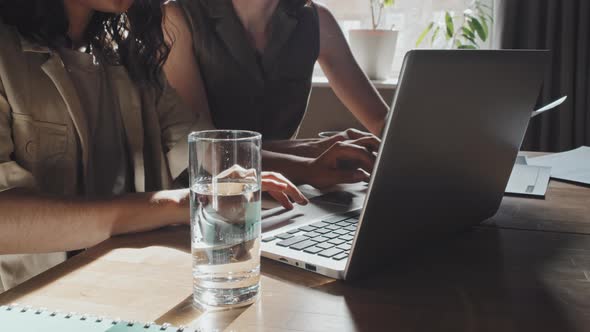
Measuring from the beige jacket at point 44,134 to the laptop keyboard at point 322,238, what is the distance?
1.12 ft

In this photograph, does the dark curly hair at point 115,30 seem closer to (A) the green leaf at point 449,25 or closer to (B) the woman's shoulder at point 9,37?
(B) the woman's shoulder at point 9,37

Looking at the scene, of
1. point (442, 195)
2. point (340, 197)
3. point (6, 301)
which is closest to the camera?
point (6, 301)

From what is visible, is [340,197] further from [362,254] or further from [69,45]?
[69,45]

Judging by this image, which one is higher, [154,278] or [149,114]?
[149,114]

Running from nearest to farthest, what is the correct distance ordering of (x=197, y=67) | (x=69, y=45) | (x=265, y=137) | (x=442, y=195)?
(x=442, y=195) → (x=69, y=45) → (x=197, y=67) → (x=265, y=137)

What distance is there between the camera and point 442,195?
0.70 metres

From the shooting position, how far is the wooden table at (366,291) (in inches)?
21.4

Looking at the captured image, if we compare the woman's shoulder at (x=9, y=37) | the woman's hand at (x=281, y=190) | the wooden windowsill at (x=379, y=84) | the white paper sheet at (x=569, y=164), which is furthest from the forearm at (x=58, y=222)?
the wooden windowsill at (x=379, y=84)

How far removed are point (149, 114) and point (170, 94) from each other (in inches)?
2.5

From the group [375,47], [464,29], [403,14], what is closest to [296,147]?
[375,47]

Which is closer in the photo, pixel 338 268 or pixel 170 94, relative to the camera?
pixel 338 268

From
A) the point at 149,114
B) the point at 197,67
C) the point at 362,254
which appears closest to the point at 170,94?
the point at 149,114

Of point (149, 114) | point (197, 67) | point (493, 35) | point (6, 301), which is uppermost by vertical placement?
point (493, 35)

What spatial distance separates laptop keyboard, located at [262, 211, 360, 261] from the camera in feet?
2.28
